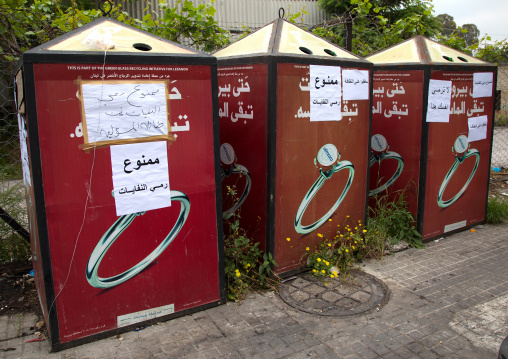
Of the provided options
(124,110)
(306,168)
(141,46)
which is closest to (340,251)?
(306,168)

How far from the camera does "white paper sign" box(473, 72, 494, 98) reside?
220 inches

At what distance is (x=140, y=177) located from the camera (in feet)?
10.7

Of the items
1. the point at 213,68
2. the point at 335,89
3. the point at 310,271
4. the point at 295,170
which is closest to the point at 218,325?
the point at 310,271

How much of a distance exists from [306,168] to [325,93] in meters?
0.77

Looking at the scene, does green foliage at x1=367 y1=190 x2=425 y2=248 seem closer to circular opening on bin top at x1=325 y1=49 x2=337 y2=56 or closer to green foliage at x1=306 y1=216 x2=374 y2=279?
green foliage at x1=306 y1=216 x2=374 y2=279

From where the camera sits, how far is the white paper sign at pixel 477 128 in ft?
18.5

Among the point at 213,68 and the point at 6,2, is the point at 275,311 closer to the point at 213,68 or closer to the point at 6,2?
the point at 213,68

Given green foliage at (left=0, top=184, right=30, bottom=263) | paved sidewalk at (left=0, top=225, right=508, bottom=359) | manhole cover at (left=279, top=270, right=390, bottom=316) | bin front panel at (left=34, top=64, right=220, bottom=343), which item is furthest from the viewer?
green foliage at (left=0, top=184, right=30, bottom=263)

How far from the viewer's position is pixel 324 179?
175 inches

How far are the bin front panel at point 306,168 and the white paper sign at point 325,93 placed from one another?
60 mm

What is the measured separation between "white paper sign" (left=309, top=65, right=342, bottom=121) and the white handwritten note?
1559mm

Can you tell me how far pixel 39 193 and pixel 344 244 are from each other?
121 inches

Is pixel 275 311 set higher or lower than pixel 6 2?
lower

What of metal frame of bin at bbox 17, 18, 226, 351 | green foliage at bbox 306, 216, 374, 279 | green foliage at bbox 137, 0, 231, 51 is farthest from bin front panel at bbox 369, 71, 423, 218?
metal frame of bin at bbox 17, 18, 226, 351
